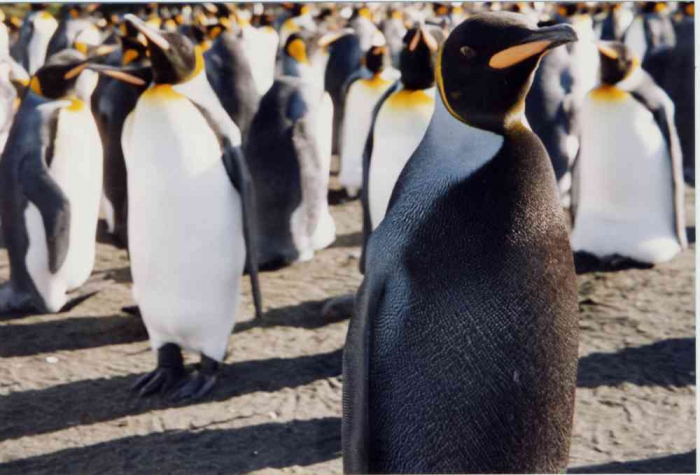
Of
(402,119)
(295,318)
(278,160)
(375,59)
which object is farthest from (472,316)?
(375,59)

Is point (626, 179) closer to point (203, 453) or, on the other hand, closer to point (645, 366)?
point (645, 366)

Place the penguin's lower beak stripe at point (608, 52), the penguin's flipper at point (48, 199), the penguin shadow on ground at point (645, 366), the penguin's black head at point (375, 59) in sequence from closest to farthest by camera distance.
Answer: the penguin shadow on ground at point (645, 366) → the penguin's flipper at point (48, 199) → the penguin's lower beak stripe at point (608, 52) → the penguin's black head at point (375, 59)

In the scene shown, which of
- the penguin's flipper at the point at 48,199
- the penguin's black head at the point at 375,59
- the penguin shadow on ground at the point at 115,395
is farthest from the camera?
the penguin's black head at the point at 375,59

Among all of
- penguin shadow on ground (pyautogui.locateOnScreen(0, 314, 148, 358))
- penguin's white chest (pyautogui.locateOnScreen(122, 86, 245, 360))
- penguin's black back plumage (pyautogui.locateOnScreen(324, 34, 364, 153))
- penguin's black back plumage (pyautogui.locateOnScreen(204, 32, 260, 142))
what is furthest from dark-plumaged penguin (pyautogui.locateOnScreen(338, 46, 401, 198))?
penguin's white chest (pyautogui.locateOnScreen(122, 86, 245, 360))

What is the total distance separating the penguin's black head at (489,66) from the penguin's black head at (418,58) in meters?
1.42

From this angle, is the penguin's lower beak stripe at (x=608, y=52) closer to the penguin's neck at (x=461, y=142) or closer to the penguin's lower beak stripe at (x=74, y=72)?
the penguin's lower beak stripe at (x=74, y=72)

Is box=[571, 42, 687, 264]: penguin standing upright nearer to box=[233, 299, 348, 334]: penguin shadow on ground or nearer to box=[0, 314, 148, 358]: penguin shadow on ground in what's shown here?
box=[233, 299, 348, 334]: penguin shadow on ground

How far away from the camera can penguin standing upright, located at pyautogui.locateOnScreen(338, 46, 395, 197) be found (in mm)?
4535

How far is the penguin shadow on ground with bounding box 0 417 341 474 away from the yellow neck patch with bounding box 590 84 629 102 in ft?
5.96

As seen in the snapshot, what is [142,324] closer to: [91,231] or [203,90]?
[91,231]

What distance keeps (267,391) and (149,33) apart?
99cm

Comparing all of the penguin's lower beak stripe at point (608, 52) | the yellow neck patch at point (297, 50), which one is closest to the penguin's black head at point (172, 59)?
the penguin's lower beak stripe at point (608, 52)

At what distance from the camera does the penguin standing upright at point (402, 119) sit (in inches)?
113

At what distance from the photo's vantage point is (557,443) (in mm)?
1489
